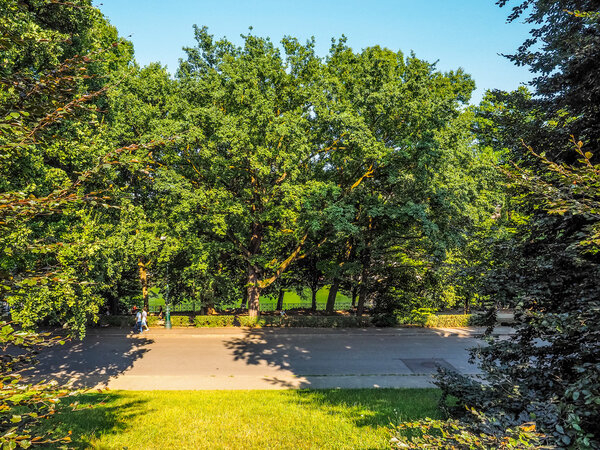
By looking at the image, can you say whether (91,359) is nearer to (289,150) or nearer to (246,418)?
(246,418)

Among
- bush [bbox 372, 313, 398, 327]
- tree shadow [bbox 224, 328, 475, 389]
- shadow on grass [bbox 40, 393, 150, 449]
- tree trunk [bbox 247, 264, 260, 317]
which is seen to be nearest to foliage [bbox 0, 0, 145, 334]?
shadow on grass [bbox 40, 393, 150, 449]

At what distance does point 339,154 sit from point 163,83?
363 inches

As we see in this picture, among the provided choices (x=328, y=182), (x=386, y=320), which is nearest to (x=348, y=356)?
(x=386, y=320)

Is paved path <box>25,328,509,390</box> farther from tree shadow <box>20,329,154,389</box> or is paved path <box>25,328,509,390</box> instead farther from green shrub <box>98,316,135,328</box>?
green shrub <box>98,316,135,328</box>

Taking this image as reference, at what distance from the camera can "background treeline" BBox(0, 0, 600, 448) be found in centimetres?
423

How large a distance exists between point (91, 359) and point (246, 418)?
9879mm

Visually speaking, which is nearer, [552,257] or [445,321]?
[552,257]

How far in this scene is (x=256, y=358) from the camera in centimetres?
1429

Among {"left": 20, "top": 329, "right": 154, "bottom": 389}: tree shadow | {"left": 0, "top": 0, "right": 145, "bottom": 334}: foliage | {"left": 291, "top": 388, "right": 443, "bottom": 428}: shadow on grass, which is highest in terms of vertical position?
{"left": 0, "top": 0, "right": 145, "bottom": 334}: foliage

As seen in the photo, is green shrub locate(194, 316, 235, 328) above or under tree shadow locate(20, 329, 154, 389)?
above

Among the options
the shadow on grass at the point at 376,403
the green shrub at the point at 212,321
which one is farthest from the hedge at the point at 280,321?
the shadow on grass at the point at 376,403

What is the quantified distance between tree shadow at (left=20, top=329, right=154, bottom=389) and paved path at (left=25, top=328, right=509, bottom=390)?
3 cm

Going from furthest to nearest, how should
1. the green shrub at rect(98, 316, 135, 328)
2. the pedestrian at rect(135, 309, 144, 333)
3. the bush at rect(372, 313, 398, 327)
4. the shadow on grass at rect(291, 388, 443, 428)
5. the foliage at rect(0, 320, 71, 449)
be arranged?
the bush at rect(372, 313, 398, 327)
the green shrub at rect(98, 316, 135, 328)
the pedestrian at rect(135, 309, 144, 333)
the shadow on grass at rect(291, 388, 443, 428)
the foliage at rect(0, 320, 71, 449)

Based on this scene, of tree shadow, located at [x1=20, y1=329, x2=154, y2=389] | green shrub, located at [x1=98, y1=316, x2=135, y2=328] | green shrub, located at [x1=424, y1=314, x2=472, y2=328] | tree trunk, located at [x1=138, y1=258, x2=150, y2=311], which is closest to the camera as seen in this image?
tree shadow, located at [x1=20, y1=329, x2=154, y2=389]
